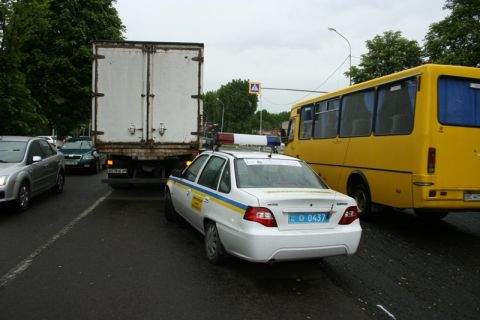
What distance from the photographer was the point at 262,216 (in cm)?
456

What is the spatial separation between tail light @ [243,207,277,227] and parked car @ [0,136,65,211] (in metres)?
5.54

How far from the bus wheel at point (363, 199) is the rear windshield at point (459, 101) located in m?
2.19

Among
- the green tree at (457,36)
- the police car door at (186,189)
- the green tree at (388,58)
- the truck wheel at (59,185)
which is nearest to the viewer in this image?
the police car door at (186,189)

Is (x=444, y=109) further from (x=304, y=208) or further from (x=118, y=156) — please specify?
(x=118, y=156)

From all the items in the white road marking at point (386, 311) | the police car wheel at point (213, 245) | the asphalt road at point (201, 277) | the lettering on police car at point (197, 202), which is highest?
the lettering on police car at point (197, 202)

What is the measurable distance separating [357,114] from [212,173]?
422 centimetres

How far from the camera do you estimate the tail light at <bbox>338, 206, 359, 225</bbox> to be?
496 cm

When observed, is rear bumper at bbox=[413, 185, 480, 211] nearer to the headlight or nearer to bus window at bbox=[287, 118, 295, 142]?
bus window at bbox=[287, 118, 295, 142]

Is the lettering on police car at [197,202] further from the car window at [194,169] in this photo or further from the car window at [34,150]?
the car window at [34,150]

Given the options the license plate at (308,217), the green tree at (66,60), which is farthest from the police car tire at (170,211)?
the green tree at (66,60)

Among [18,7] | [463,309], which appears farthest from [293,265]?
[18,7]

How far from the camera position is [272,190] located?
5000mm

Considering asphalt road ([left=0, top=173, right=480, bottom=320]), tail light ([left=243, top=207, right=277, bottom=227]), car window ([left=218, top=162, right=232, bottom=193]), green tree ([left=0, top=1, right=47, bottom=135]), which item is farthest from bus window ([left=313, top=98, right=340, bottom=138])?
green tree ([left=0, top=1, right=47, bottom=135])

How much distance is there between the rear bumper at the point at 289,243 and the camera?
14.7 ft
